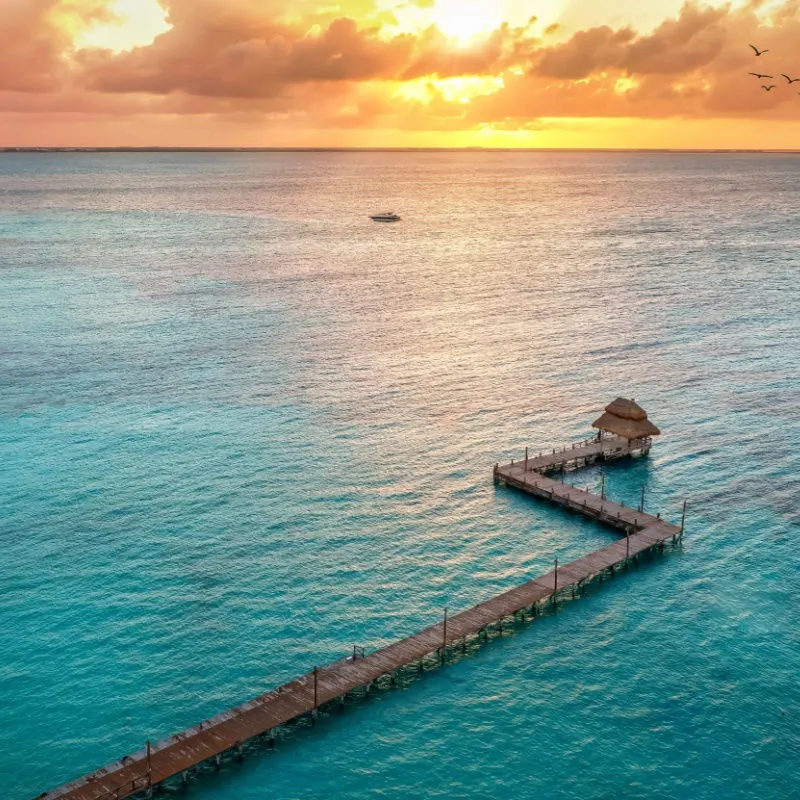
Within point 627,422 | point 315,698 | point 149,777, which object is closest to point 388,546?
point 315,698

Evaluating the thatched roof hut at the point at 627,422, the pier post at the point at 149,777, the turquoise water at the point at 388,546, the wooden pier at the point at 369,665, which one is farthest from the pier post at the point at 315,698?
the thatched roof hut at the point at 627,422

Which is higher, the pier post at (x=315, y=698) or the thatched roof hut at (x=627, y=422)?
the thatched roof hut at (x=627, y=422)

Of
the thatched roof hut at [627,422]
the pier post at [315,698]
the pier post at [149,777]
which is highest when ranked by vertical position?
the thatched roof hut at [627,422]

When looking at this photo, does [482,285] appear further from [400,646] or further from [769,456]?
[400,646]

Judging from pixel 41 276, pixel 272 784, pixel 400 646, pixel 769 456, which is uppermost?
pixel 41 276

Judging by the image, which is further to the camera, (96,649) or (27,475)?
(27,475)

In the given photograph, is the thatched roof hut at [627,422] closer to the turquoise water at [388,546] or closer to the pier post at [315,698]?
the turquoise water at [388,546]

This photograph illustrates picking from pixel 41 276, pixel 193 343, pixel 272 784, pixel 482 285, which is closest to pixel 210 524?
pixel 272 784
